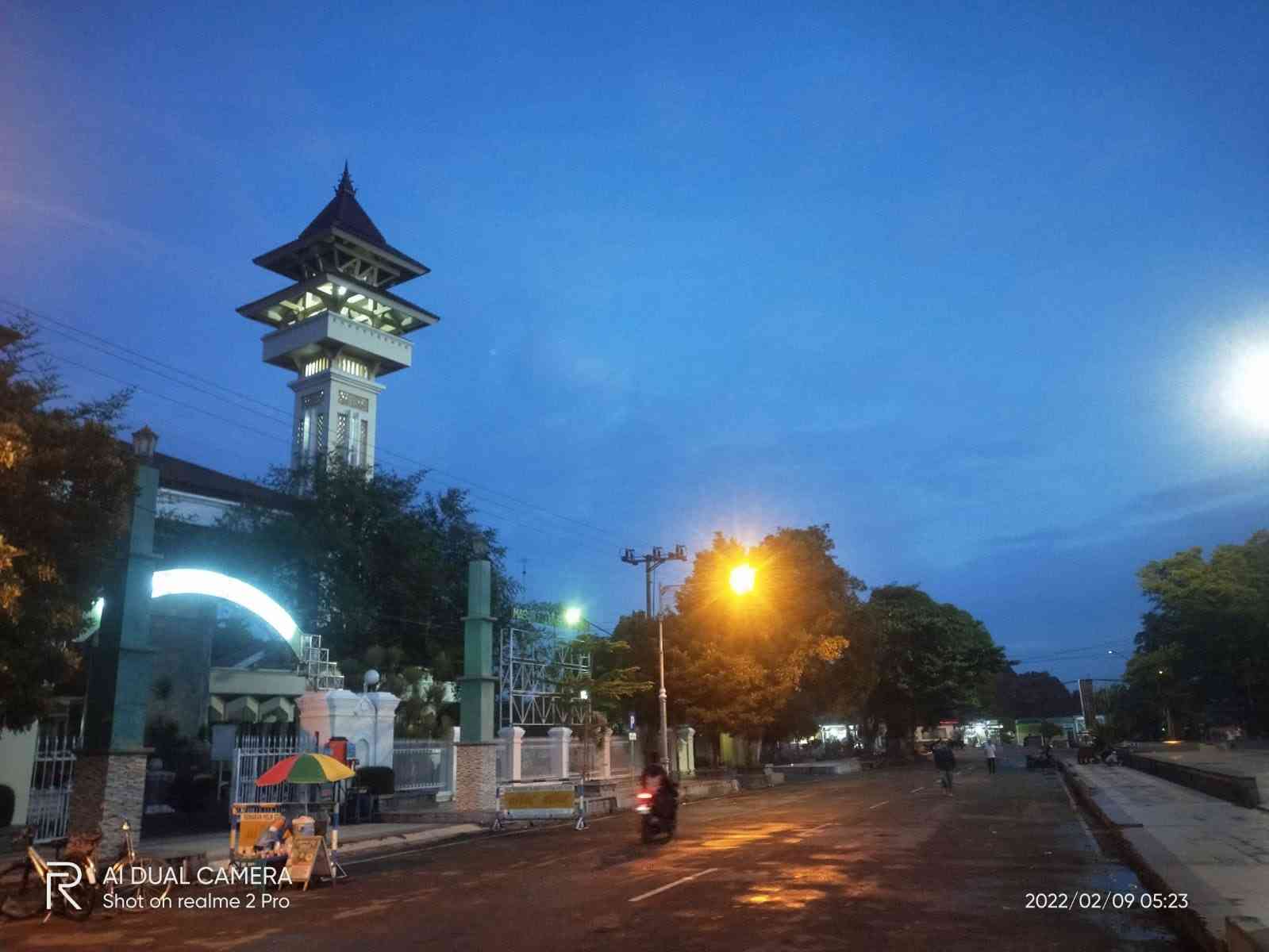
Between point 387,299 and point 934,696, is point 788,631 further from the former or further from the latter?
point 387,299

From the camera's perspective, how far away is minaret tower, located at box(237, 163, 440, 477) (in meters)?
67.4

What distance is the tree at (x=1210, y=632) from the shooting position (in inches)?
2007

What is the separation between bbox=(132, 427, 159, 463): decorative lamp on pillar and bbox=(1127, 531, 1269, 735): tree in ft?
166

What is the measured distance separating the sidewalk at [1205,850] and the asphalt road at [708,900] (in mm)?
507

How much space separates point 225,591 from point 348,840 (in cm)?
1082

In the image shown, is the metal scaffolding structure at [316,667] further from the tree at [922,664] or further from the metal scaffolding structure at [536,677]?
the tree at [922,664]

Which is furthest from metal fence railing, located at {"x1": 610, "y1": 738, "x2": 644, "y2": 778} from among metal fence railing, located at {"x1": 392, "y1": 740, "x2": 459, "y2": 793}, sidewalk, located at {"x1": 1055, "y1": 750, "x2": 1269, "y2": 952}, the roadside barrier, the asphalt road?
sidewalk, located at {"x1": 1055, "y1": 750, "x2": 1269, "y2": 952}

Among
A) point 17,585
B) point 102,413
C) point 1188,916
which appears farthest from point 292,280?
point 1188,916

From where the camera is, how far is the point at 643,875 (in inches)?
525

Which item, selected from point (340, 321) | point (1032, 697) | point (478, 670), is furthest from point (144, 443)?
point (1032, 697)

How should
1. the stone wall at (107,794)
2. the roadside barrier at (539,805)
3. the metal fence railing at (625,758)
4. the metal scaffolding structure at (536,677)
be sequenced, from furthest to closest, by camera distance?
the metal fence railing at (625,758) < the metal scaffolding structure at (536,677) < the roadside barrier at (539,805) < the stone wall at (107,794)

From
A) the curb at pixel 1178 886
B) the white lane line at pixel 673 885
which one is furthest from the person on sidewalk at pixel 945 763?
the white lane line at pixel 673 885

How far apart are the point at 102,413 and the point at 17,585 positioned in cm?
582

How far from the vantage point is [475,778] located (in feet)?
84.7
